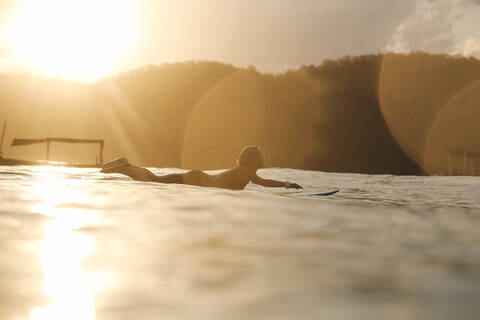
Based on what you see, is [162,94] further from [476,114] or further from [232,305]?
[232,305]

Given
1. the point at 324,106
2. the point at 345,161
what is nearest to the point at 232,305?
the point at 345,161

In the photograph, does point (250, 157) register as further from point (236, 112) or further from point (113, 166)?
point (236, 112)

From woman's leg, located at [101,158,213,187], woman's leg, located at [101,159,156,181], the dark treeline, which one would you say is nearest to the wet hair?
woman's leg, located at [101,158,213,187]

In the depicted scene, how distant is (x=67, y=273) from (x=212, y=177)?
5.16 meters

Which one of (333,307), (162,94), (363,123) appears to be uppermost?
(162,94)

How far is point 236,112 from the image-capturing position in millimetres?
27359

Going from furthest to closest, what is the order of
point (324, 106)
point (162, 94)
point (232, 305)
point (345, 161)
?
point (162, 94)
point (324, 106)
point (345, 161)
point (232, 305)

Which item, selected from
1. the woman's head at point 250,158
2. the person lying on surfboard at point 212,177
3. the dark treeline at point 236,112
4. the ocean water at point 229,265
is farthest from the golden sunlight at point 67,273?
the dark treeline at point 236,112

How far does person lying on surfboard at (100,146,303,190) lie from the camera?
552 cm

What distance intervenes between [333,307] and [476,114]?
86.6 feet

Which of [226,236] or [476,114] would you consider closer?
[226,236]

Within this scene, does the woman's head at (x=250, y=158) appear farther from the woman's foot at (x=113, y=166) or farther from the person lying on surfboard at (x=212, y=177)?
the woman's foot at (x=113, y=166)

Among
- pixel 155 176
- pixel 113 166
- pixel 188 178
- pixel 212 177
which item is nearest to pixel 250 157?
pixel 212 177

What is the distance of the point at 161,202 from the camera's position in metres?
2.13
